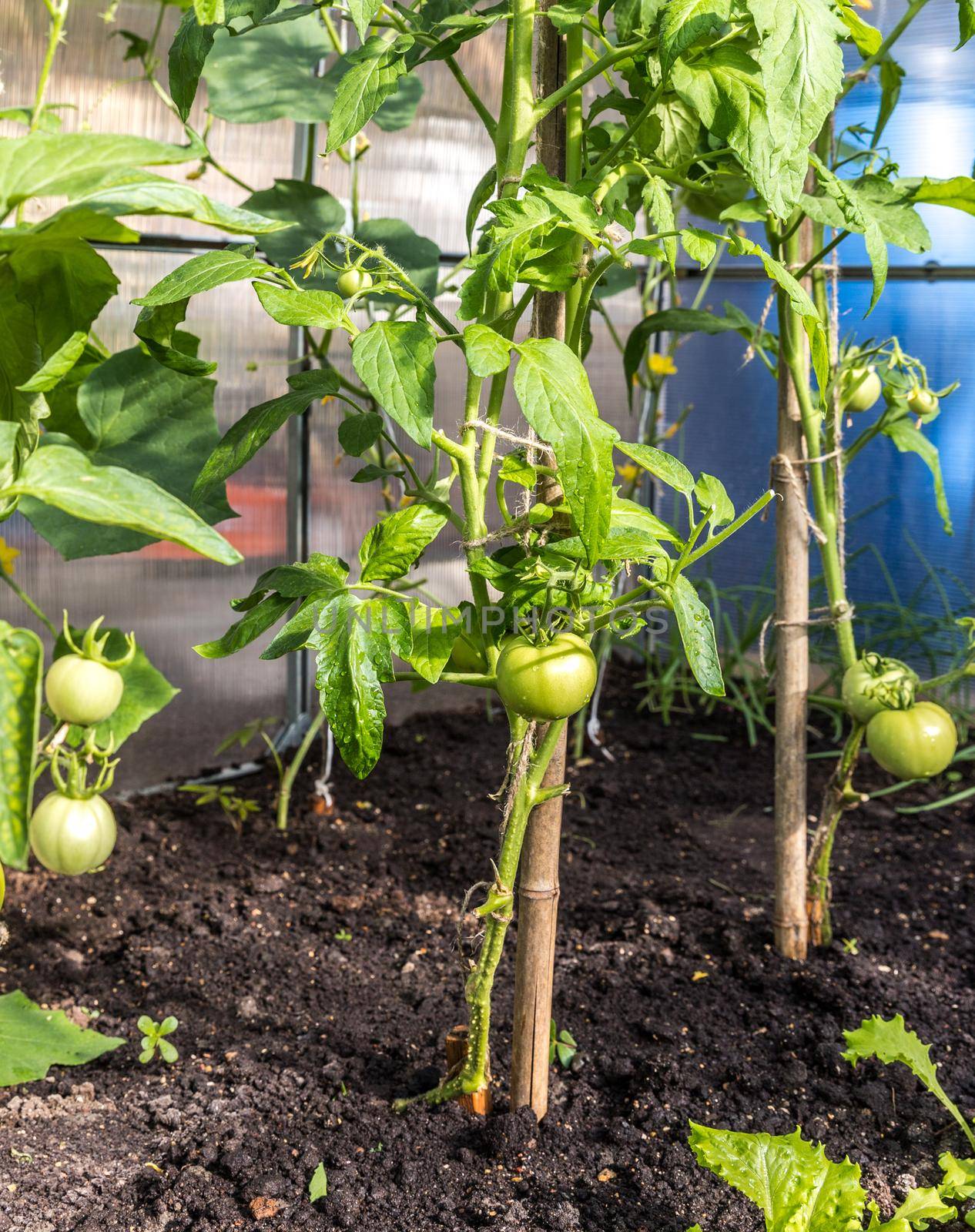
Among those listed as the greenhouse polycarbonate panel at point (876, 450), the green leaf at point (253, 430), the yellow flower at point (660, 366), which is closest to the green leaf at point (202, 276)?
the green leaf at point (253, 430)

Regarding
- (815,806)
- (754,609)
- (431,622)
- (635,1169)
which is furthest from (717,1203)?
(754,609)

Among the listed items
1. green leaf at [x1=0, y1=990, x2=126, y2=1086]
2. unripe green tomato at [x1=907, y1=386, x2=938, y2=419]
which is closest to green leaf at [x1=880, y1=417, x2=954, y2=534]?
unripe green tomato at [x1=907, y1=386, x2=938, y2=419]

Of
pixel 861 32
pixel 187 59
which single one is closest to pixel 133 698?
pixel 187 59

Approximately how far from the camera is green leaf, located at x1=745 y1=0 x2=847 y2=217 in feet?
2.45

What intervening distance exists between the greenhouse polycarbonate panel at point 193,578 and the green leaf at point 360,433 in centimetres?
98

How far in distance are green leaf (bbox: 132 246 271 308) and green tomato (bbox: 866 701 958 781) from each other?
918mm

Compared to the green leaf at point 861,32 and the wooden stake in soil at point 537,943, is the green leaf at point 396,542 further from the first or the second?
the green leaf at point 861,32

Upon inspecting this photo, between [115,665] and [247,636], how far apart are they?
0.94 feet

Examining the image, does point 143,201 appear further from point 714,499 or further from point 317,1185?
point 317,1185

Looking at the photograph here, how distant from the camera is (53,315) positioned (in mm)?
914

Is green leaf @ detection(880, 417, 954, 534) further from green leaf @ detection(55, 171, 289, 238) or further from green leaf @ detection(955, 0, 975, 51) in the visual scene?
green leaf @ detection(55, 171, 289, 238)

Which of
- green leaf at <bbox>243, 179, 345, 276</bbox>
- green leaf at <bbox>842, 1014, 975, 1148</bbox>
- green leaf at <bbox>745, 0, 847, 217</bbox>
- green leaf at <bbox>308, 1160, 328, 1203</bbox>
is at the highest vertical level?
green leaf at <bbox>243, 179, 345, 276</bbox>

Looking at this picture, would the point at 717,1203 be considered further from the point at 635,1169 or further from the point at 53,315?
the point at 53,315

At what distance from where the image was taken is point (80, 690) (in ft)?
3.62
